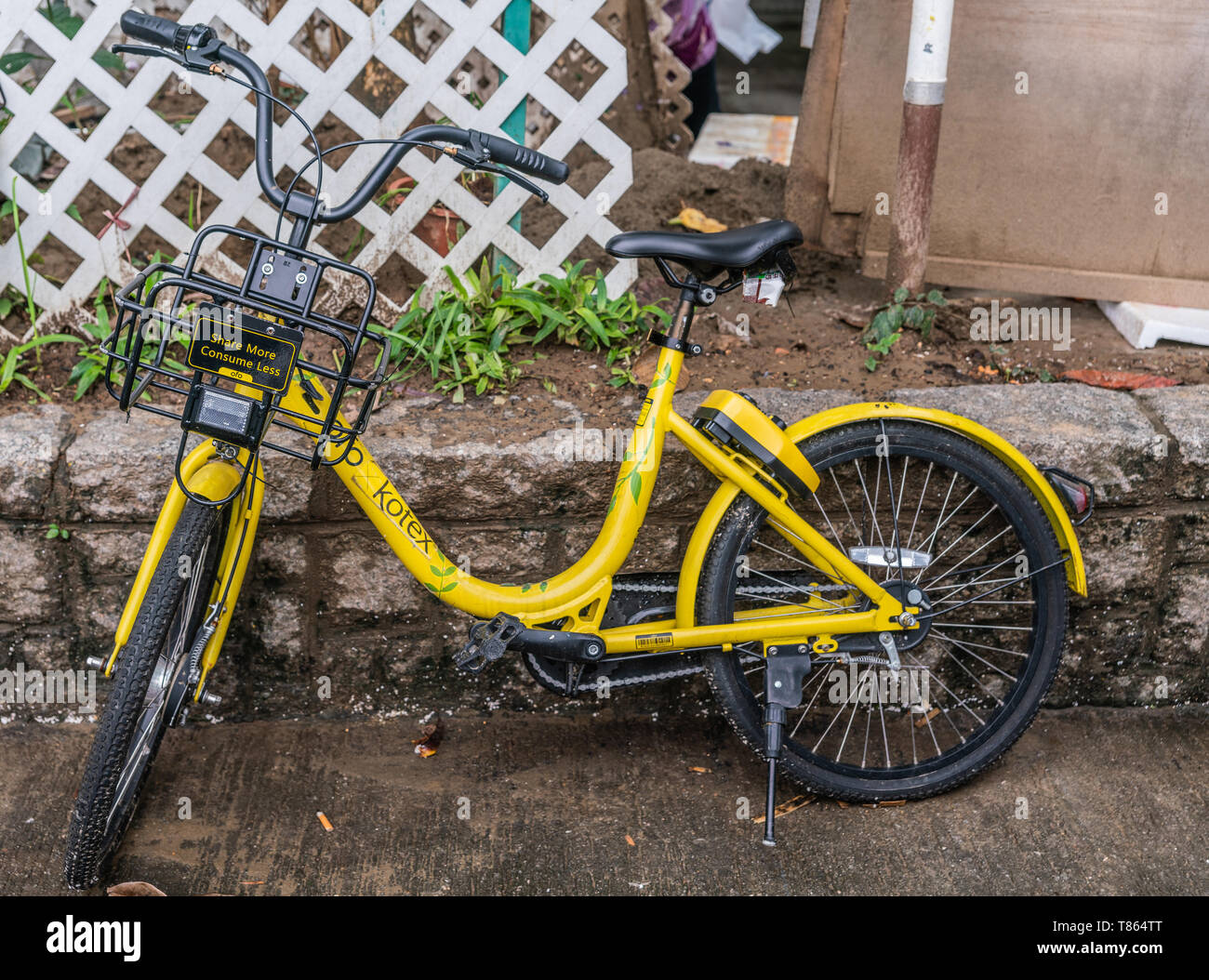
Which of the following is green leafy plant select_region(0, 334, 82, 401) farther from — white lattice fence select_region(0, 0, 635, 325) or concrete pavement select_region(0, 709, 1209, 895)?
concrete pavement select_region(0, 709, 1209, 895)

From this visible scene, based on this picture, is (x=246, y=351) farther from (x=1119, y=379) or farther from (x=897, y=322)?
(x=1119, y=379)

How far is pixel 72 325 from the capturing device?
2910 millimetres

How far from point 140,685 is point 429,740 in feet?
2.57

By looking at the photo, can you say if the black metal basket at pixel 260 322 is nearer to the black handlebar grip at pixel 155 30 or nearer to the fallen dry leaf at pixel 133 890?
the black handlebar grip at pixel 155 30

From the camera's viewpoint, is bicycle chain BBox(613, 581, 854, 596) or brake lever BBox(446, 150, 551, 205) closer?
brake lever BBox(446, 150, 551, 205)

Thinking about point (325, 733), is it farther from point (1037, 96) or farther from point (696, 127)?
point (696, 127)

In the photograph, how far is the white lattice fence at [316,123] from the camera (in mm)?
2693

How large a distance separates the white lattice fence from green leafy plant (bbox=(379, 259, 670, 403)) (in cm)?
8

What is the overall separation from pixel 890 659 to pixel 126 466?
171cm

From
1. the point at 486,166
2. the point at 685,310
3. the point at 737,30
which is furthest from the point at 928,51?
the point at 737,30

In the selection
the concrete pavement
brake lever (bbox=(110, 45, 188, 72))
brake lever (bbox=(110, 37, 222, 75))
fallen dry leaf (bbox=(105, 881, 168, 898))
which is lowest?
fallen dry leaf (bbox=(105, 881, 168, 898))

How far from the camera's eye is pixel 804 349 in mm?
2967

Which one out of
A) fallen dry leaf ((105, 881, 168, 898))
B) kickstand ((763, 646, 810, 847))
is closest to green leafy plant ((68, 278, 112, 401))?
fallen dry leaf ((105, 881, 168, 898))

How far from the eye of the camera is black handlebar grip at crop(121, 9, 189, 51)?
77.5 inches
